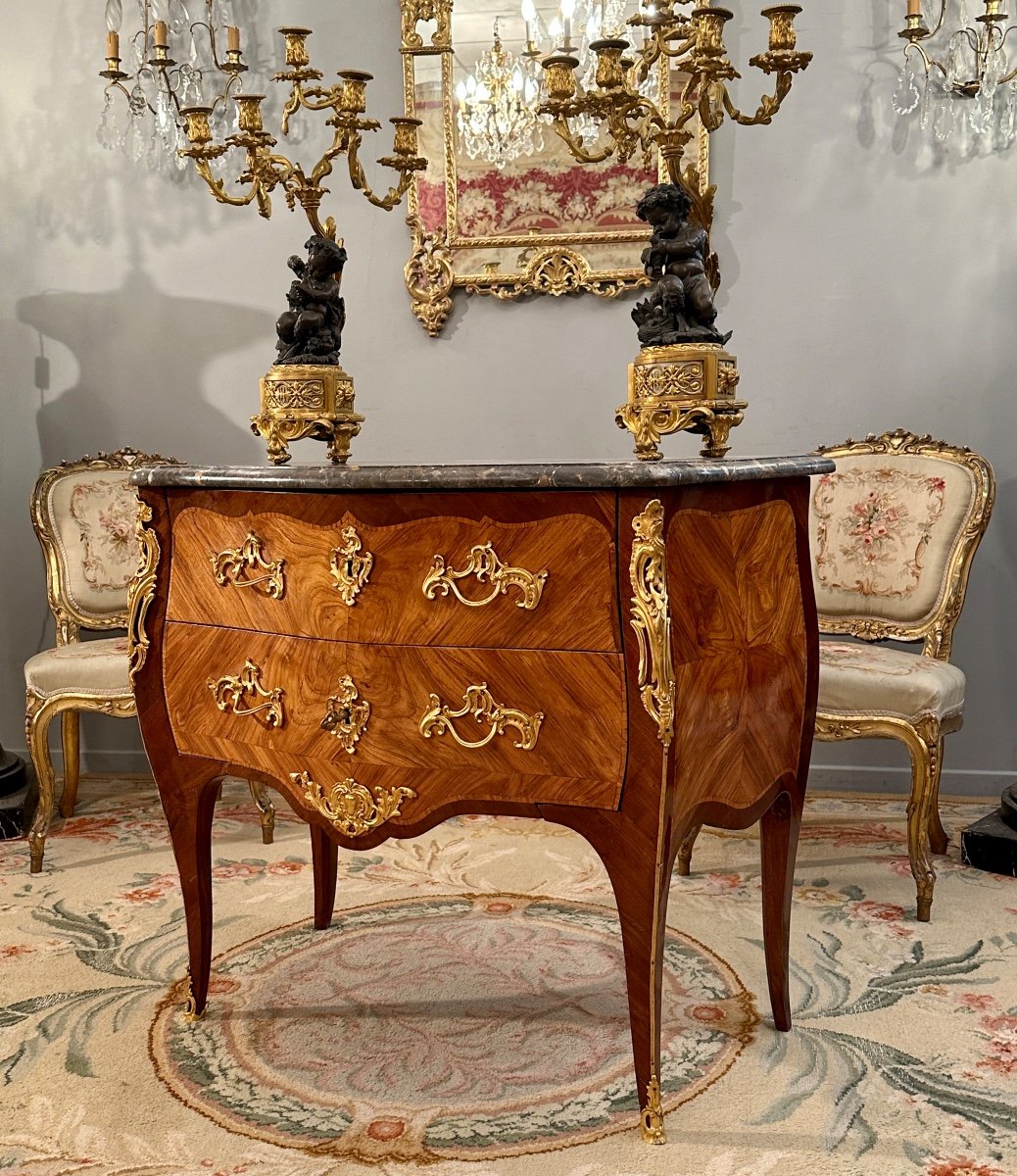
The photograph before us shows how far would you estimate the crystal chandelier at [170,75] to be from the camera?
4402mm

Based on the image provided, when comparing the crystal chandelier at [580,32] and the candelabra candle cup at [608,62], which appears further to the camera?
the crystal chandelier at [580,32]

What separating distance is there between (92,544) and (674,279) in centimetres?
260

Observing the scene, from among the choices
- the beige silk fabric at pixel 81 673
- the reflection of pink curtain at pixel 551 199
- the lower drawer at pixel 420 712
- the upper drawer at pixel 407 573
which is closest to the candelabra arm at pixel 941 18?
the reflection of pink curtain at pixel 551 199

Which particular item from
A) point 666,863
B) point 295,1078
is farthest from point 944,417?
point 295,1078

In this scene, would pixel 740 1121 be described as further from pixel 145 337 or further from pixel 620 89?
pixel 145 337

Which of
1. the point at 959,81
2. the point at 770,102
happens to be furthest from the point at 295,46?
the point at 959,81

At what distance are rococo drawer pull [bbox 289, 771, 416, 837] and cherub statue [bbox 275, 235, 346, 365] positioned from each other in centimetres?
104

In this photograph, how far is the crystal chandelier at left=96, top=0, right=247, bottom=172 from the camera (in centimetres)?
440

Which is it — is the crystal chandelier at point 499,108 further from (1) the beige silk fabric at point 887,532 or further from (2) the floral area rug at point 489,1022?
(2) the floral area rug at point 489,1022

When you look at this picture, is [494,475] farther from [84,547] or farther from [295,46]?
[84,547]

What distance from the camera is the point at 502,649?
2.10m

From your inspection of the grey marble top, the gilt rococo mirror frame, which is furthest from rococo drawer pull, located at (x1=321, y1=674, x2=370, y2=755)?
the gilt rococo mirror frame

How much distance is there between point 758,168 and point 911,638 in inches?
67.7

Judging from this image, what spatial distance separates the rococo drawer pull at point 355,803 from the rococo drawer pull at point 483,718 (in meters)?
0.15
